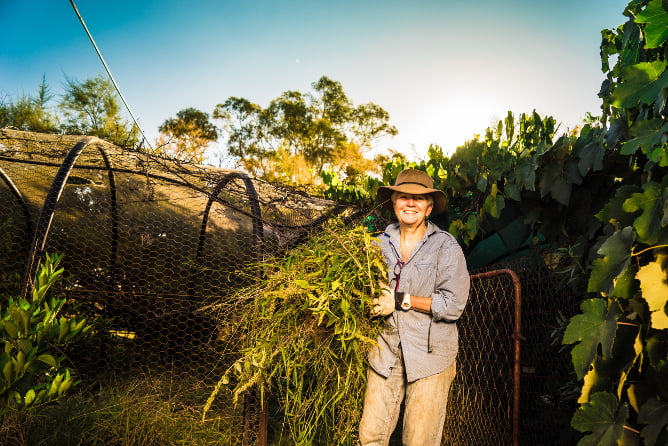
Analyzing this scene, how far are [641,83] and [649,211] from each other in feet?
1.34

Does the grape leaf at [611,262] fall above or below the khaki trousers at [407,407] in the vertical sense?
above

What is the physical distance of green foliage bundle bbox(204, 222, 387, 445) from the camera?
74.0 inches

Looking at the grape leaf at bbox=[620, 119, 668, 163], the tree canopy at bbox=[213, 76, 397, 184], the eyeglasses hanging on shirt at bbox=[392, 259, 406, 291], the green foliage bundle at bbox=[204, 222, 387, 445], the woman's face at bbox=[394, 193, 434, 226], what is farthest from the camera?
the tree canopy at bbox=[213, 76, 397, 184]

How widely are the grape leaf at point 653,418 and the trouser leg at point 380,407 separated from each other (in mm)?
1188

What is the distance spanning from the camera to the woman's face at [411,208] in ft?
7.72

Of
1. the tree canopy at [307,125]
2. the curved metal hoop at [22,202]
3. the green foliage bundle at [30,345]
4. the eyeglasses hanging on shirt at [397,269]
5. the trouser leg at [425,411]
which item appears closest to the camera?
the trouser leg at [425,411]

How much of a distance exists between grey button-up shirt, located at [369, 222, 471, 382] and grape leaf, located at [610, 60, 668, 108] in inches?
43.4

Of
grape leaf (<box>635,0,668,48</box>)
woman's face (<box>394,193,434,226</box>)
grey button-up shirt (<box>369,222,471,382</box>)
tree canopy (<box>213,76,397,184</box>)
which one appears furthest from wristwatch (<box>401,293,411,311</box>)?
tree canopy (<box>213,76,397,184</box>)

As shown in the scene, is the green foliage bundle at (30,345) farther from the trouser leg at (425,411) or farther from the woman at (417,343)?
the trouser leg at (425,411)

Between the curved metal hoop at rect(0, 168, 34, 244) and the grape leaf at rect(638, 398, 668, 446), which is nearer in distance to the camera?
the grape leaf at rect(638, 398, 668, 446)

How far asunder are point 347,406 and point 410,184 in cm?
132

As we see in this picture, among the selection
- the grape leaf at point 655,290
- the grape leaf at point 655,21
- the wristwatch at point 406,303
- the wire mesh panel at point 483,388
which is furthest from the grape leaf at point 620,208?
the wire mesh panel at point 483,388

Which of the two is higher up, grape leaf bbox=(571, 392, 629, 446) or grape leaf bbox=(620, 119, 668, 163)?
grape leaf bbox=(620, 119, 668, 163)

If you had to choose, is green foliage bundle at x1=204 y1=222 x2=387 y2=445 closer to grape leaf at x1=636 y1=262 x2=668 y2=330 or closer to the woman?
the woman
